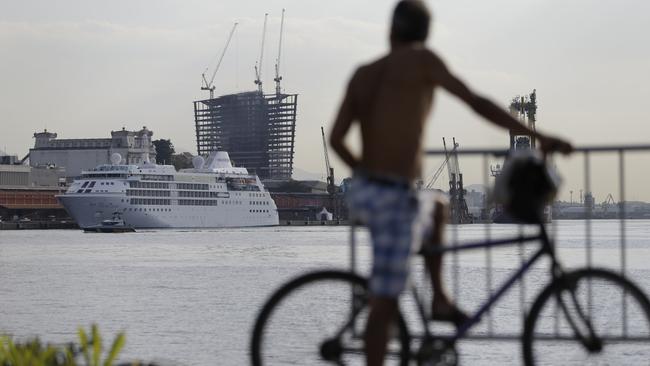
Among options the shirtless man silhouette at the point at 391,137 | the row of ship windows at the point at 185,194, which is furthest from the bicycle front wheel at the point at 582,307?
the row of ship windows at the point at 185,194

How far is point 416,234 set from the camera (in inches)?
189

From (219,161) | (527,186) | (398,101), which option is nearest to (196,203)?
(219,161)

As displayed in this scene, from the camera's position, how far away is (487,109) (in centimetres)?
502

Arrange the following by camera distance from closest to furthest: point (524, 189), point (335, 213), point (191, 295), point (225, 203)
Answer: point (524, 189), point (191, 295), point (225, 203), point (335, 213)

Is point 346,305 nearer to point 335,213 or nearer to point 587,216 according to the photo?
point 587,216

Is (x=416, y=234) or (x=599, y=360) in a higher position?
(x=416, y=234)

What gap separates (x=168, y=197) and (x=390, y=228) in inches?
4986

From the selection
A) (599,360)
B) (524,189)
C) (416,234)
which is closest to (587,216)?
(599,360)

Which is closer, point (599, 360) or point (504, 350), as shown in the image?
point (599, 360)

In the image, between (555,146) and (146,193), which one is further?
(146,193)

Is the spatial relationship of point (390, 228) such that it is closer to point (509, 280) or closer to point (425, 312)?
point (425, 312)

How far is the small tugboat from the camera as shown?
118875mm

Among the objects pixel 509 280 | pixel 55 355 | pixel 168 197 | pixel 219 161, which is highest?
pixel 219 161

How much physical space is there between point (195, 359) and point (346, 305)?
9.90m
